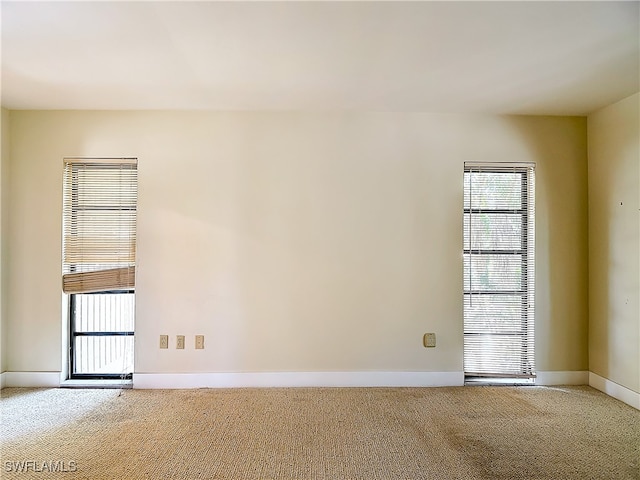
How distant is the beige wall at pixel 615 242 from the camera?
3.28m

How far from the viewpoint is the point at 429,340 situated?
3.72 m

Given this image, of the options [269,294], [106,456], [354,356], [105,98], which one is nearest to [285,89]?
[105,98]

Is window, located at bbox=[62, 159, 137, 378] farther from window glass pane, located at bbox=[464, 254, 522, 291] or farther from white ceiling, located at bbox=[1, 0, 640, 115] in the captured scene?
window glass pane, located at bbox=[464, 254, 522, 291]

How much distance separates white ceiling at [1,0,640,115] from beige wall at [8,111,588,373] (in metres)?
0.25

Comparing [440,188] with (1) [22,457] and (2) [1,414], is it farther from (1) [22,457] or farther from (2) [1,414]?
(2) [1,414]

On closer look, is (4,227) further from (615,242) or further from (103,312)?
(615,242)

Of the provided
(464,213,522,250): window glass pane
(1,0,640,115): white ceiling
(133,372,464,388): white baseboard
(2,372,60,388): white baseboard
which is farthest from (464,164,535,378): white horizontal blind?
(2,372,60,388): white baseboard

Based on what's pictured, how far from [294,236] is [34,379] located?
2.75 m

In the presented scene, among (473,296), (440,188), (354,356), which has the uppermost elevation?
(440,188)

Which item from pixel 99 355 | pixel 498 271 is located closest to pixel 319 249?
pixel 498 271

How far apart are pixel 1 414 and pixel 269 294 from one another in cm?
225

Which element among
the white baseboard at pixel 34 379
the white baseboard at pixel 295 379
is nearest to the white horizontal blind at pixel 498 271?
the white baseboard at pixel 295 379

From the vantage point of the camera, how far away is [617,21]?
2.16m

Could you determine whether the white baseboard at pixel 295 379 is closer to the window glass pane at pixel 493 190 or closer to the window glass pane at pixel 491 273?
the window glass pane at pixel 491 273
